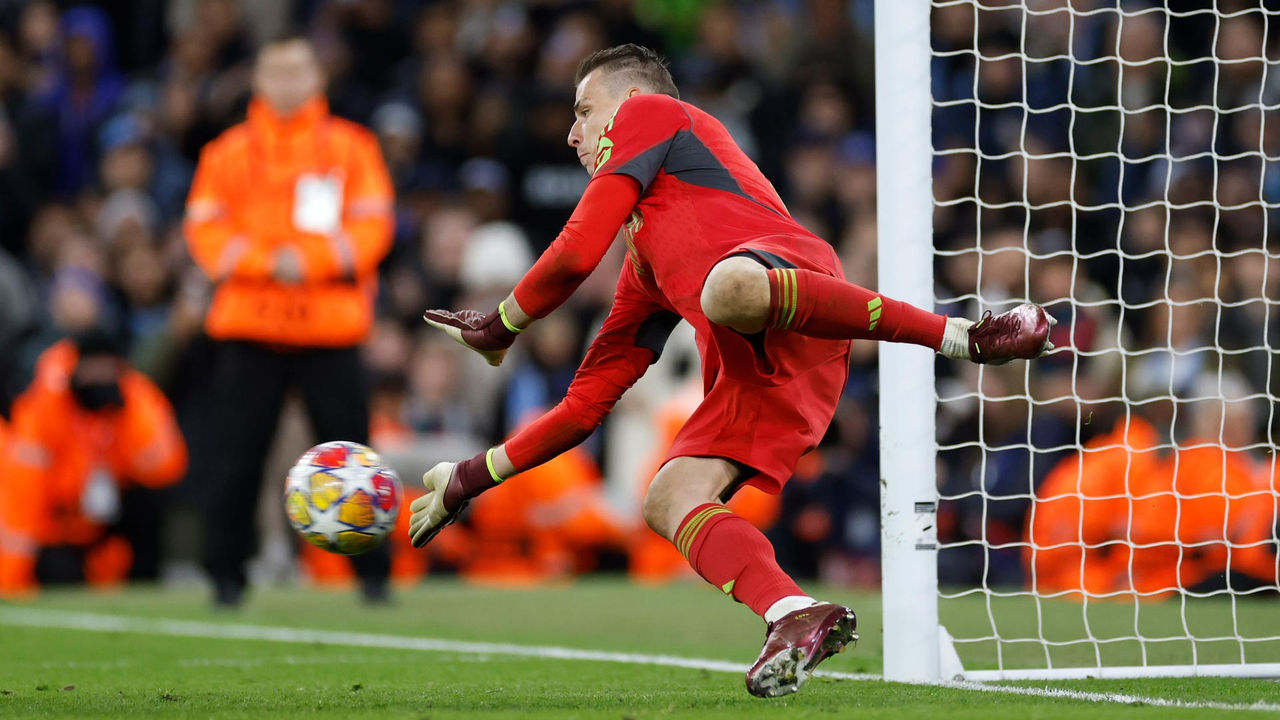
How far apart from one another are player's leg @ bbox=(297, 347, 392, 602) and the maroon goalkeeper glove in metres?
3.05

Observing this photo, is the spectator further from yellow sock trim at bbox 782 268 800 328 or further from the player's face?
yellow sock trim at bbox 782 268 800 328

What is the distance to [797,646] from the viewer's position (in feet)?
11.2

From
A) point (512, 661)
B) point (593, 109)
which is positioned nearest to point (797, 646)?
point (593, 109)

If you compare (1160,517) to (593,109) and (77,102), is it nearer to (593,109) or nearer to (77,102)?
(593,109)

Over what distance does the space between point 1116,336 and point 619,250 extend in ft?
11.3

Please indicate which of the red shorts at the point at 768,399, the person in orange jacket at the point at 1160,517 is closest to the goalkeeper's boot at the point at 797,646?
the red shorts at the point at 768,399

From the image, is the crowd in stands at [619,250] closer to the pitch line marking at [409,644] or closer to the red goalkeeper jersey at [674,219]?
the pitch line marking at [409,644]

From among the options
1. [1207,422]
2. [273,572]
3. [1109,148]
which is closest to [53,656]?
[273,572]

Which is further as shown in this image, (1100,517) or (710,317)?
(1100,517)

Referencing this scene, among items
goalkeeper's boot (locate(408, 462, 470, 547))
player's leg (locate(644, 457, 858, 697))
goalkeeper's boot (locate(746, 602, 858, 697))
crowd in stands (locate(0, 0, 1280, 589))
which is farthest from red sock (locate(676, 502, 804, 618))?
crowd in stands (locate(0, 0, 1280, 589))

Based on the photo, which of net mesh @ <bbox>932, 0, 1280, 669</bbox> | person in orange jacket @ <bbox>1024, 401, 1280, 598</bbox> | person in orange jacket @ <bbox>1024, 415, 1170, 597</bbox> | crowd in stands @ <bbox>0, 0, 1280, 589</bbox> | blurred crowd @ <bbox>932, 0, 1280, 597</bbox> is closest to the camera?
net mesh @ <bbox>932, 0, 1280, 669</bbox>

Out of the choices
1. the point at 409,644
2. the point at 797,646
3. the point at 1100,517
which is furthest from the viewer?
the point at 1100,517

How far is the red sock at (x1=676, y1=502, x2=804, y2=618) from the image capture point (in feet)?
12.0

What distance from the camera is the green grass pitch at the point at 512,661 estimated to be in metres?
3.68
